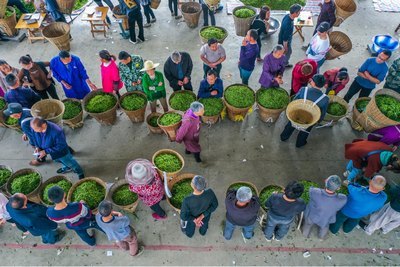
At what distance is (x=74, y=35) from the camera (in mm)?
11000

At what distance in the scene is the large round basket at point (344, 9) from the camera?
945 cm

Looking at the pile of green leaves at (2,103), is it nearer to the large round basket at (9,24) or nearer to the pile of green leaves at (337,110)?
the large round basket at (9,24)

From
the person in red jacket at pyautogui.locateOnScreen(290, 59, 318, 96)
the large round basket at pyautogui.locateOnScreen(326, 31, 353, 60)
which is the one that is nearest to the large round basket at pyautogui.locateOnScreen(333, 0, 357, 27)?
the large round basket at pyautogui.locateOnScreen(326, 31, 353, 60)

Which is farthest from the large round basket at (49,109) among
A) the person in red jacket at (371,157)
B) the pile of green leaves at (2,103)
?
the person in red jacket at (371,157)

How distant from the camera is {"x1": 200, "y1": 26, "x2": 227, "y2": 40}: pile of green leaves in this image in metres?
9.13

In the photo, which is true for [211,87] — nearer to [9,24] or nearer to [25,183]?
[25,183]

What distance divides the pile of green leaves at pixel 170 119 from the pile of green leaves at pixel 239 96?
54.7 inches

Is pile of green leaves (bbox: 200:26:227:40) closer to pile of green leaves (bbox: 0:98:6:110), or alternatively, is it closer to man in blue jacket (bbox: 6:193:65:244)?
pile of green leaves (bbox: 0:98:6:110)

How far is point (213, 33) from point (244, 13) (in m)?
1.42

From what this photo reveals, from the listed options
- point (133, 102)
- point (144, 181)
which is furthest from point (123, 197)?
point (133, 102)

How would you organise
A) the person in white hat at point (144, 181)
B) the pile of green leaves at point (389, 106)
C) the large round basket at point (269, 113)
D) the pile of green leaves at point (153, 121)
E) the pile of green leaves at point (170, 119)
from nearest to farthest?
1. the person in white hat at point (144, 181)
2. the pile of green leaves at point (389, 106)
3. the pile of green leaves at point (170, 119)
4. the large round basket at point (269, 113)
5. the pile of green leaves at point (153, 121)

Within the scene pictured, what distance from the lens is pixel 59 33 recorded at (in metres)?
9.93

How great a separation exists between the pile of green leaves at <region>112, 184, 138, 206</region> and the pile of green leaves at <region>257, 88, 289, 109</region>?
12.5 feet

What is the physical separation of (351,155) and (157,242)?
4204mm
